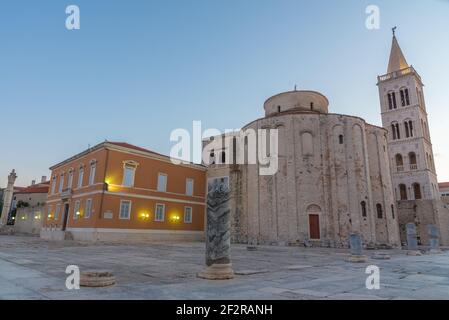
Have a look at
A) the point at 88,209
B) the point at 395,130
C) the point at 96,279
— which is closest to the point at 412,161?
the point at 395,130

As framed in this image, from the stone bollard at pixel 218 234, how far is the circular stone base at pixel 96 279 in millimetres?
2168

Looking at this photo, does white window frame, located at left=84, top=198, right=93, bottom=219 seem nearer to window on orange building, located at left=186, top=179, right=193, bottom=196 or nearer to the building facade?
window on orange building, located at left=186, top=179, right=193, bottom=196

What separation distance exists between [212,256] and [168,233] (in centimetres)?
2075

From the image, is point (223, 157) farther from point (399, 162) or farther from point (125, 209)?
point (399, 162)

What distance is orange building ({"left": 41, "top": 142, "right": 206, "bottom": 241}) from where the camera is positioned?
22578 millimetres

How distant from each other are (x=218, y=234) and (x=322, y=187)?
20.2 meters

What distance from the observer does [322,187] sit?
2533 centimetres

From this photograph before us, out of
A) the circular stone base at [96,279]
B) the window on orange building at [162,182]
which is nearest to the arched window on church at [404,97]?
the window on orange building at [162,182]

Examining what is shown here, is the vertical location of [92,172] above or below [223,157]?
below

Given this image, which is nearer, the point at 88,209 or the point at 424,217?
the point at 88,209

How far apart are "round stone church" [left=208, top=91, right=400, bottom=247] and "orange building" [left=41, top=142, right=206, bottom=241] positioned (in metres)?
6.02

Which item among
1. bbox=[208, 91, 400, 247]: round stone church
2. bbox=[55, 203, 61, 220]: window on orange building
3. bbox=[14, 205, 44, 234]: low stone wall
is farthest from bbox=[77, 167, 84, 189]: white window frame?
bbox=[14, 205, 44, 234]: low stone wall
